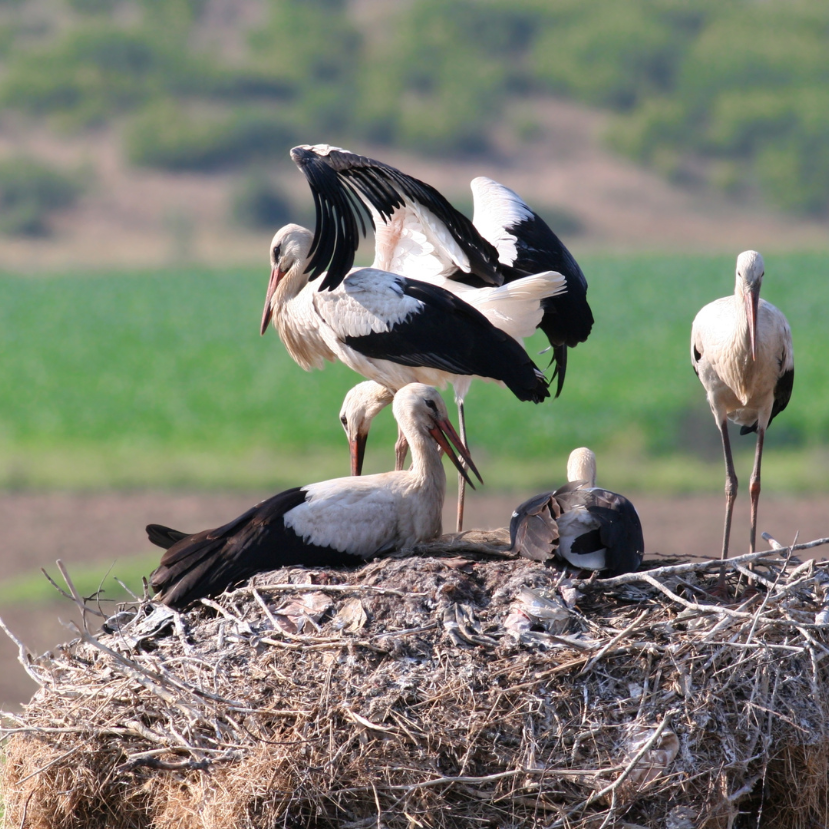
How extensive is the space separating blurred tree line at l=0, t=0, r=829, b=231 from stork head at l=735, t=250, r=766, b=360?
43113 mm

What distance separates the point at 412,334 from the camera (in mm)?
6027

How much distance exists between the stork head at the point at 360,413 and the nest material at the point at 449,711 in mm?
1523

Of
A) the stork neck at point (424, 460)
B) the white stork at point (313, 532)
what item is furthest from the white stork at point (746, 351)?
the white stork at point (313, 532)

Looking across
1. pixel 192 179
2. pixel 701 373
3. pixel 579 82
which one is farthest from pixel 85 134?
pixel 701 373

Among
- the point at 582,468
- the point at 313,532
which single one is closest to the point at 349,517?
the point at 313,532

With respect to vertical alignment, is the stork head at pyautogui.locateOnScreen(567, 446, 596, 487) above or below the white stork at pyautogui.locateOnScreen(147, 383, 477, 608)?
above

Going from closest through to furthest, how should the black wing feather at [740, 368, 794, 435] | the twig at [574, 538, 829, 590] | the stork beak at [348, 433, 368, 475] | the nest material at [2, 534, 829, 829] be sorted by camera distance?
1. the nest material at [2, 534, 829, 829]
2. the twig at [574, 538, 829, 590]
3. the stork beak at [348, 433, 368, 475]
4. the black wing feather at [740, 368, 794, 435]

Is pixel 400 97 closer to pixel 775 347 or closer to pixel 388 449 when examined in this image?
pixel 388 449

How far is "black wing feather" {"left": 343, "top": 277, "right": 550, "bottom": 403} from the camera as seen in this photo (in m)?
5.99

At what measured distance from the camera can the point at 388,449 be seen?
16.8 metres

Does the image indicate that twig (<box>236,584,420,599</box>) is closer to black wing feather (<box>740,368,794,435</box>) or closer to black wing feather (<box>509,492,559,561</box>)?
black wing feather (<box>509,492,559,561</box>)

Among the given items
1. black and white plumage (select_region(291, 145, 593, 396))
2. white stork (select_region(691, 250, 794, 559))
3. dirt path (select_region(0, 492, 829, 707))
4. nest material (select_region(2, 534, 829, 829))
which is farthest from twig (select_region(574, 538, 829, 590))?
dirt path (select_region(0, 492, 829, 707))

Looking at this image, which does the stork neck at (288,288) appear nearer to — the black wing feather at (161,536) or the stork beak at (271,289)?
the stork beak at (271,289)

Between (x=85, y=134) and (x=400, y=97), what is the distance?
14.6 metres
